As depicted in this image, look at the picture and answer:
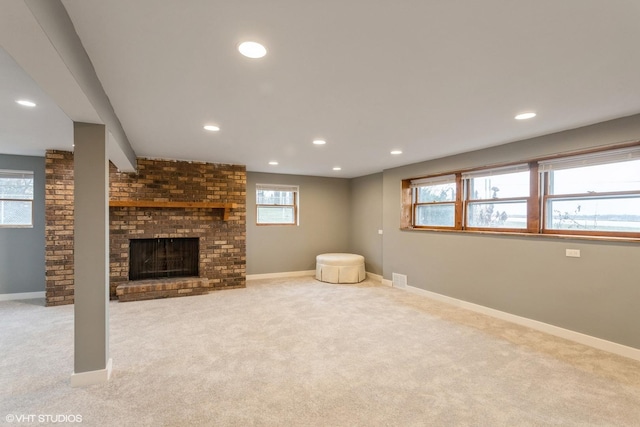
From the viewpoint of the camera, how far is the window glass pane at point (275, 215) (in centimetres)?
650

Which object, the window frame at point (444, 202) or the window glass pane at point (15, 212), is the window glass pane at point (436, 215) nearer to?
the window frame at point (444, 202)

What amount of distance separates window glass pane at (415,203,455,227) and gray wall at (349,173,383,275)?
101 centimetres

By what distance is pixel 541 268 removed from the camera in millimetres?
3576

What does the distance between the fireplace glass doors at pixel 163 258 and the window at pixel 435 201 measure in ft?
13.5

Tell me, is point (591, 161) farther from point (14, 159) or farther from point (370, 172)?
point (14, 159)

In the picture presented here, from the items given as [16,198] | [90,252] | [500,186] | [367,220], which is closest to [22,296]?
[16,198]

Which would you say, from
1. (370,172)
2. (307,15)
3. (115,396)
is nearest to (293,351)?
(115,396)

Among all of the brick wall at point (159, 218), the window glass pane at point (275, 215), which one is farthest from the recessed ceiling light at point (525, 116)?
the window glass pane at point (275, 215)

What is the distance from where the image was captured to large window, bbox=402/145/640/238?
307 cm

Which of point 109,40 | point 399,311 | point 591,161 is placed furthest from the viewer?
point 399,311

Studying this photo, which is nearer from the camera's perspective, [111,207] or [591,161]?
[591,161]

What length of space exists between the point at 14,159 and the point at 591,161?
26.1 feet

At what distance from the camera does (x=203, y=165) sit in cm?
550

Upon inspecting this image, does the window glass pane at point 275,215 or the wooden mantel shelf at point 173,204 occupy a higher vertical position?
the wooden mantel shelf at point 173,204
